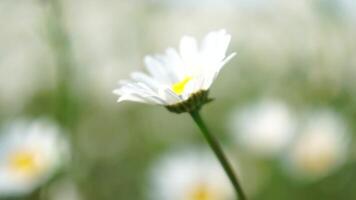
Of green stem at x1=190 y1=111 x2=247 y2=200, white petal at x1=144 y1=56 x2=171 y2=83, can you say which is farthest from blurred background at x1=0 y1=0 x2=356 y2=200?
green stem at x1=190 y1=111 x2=247 y2=200

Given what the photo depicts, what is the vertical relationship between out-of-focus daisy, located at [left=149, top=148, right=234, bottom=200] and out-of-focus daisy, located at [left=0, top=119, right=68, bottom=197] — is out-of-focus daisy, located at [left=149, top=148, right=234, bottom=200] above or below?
below

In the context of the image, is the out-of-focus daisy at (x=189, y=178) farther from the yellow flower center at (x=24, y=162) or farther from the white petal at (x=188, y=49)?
the white petal at (x=188, y=49)

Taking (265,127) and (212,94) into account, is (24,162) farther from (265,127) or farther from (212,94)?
(212,94)

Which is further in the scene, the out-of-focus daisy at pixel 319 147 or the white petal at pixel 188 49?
the out-of-focus daisy at pixel 319 147

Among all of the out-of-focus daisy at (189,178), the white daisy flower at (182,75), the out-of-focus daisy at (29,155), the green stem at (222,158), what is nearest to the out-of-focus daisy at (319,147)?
the out-of-focus daisy at (189,178)

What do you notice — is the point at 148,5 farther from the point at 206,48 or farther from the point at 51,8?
the point at 206,48

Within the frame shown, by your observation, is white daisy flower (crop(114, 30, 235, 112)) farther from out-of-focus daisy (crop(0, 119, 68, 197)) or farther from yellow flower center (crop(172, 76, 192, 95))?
out-of-focus daisy (crop(0, 119, 68, 197))
